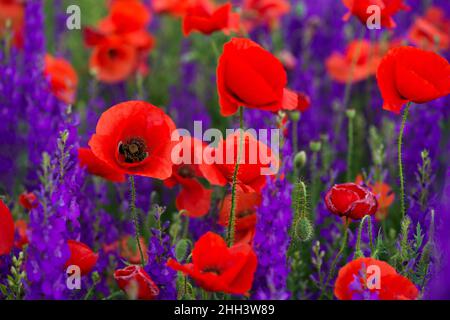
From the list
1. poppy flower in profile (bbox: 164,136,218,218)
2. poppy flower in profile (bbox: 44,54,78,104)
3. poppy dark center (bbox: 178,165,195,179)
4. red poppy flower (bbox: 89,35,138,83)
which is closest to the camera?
poppy flower in profile (bbox: 164,136,218,218)

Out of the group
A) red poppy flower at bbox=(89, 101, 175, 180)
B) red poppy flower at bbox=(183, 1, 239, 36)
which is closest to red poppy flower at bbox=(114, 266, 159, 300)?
red poppy flower at bbox=(89, 101, 175, 180)

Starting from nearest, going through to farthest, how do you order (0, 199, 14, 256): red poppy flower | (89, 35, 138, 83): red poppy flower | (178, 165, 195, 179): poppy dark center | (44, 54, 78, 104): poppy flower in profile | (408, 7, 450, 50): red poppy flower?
(0, 199, 14, 256): red poppy flower, (178, 165, 195, 179): poppy dark center, (44, 54, 78, 104): poppy flower in profile, (408, 7, 450, 50): red poppy flower, (89, 35, 138, 83): red poppy flower

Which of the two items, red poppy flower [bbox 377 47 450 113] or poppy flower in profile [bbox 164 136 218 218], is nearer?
red poppy flower [bbox 377 47 450 113]

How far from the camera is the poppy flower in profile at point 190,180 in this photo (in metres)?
1.32

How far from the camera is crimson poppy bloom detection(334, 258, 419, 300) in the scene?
1.02 metres

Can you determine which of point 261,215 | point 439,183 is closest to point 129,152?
point 261,215

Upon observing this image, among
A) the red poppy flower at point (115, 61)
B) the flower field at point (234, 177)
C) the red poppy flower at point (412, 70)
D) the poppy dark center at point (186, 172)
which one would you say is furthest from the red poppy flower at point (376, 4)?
the red poppy flower at point (115, 61)

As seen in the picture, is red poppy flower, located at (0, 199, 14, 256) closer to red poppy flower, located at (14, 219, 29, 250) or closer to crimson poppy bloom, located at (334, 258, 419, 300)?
red poppy flower, located at (14, 219, 29, 250)

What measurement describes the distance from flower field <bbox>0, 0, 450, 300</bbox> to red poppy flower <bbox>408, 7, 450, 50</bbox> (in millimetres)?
12

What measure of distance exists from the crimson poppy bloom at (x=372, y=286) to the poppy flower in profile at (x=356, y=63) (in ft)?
3.59

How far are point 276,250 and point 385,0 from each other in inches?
26.3

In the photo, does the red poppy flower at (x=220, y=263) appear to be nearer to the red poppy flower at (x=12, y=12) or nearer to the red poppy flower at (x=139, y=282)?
the red poppy flower at (x=139, y=282)
